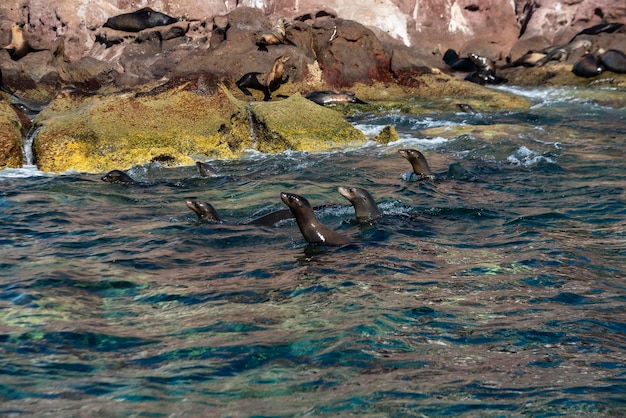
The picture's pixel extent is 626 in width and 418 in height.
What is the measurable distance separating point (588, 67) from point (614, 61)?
0.76 m

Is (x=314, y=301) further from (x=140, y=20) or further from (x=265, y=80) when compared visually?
(x=140, y=20)

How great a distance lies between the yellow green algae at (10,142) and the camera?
1161 centimetres

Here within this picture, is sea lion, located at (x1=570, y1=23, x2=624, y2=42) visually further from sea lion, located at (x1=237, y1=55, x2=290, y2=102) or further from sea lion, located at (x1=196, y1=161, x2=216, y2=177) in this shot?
sea lion, located at (x1=196, y1=161, x2=216, y2=177)

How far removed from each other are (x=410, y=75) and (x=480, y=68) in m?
5.34

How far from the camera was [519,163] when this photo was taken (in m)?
11.9

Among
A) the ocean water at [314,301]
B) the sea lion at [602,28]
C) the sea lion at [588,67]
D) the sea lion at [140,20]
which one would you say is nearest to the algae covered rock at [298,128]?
the ocean water at [314,301]

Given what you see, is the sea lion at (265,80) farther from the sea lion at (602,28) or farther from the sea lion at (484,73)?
the sea lion at (602,28)

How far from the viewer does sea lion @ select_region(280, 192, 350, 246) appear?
7121 millimetres

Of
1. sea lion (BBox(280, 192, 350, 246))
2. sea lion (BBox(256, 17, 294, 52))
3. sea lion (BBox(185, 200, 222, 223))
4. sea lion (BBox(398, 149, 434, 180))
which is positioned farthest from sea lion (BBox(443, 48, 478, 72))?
sea lion (BBox(280, 192, 350, 246))

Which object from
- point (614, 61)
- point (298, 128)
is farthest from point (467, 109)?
point (614, 61)

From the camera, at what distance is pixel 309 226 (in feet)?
23.6

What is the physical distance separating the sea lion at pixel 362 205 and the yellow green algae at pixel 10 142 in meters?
5.97

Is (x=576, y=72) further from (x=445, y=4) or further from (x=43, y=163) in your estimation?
(x=43, y=163)

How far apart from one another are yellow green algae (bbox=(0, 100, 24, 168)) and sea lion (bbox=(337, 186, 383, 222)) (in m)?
5.97
